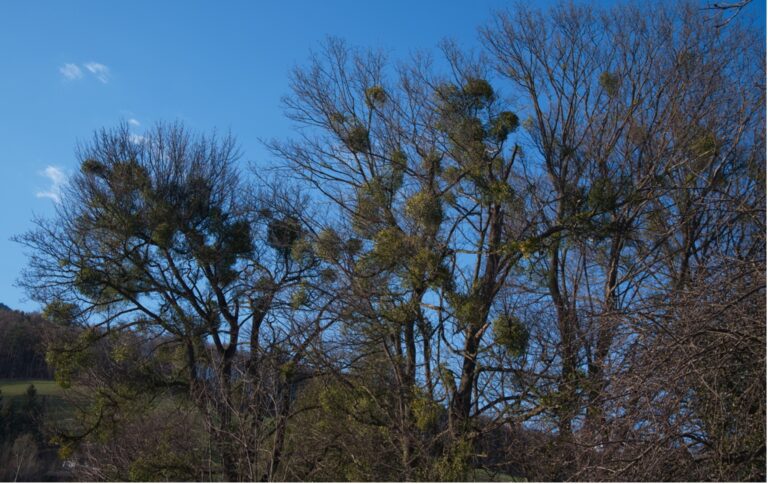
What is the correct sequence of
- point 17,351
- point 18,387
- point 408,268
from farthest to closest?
point 18,387, point 17,351, point 408,268

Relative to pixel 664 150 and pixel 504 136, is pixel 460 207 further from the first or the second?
pixel 664 150

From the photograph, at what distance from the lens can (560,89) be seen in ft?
42.2

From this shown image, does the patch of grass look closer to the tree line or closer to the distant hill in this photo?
the distant hill

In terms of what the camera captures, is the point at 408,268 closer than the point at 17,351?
Yes

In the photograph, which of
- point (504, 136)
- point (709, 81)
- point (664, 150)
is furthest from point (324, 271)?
point (709, 81)

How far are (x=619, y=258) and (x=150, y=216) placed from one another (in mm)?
9006

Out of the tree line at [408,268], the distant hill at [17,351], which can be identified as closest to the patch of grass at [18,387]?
the distant hill at [17,351]

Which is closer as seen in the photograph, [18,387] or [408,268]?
[408,268]

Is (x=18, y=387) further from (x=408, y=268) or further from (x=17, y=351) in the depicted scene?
(x=408, y=268)

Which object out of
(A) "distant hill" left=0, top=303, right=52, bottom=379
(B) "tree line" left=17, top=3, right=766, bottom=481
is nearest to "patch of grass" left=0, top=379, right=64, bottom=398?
(A) "distant hill" left=0, top=303, right=52, bottom=379

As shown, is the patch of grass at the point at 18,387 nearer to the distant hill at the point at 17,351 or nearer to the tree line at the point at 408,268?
the distant hill at the point at 17,351

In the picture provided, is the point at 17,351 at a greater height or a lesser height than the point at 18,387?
greater

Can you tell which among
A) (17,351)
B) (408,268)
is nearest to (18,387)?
Result: (17,351)

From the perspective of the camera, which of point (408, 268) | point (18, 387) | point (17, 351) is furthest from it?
point (18, 387)
